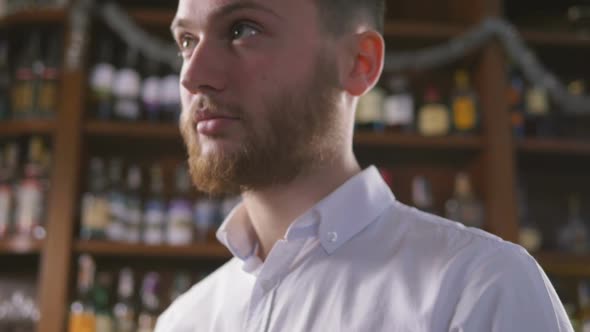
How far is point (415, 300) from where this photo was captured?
0.60 meters

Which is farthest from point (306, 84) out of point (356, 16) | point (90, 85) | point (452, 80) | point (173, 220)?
point (452, 80)

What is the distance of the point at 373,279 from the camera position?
647 millimetres

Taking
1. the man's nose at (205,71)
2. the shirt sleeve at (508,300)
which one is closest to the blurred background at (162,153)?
Result: the man's nose at (205,71)

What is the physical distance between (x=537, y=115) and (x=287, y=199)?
1.48 meters

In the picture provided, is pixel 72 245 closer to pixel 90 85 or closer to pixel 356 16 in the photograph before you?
pixel 90 85

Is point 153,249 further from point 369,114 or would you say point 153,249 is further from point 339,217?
point 339,217

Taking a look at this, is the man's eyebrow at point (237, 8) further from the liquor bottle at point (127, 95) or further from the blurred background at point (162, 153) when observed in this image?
the liquor bottle at point (127, 95)

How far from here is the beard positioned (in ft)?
2.23

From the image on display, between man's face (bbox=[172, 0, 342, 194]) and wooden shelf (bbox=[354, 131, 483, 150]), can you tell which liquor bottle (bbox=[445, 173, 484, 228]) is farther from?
man's face (bbox=[172, 0, 342, 194])

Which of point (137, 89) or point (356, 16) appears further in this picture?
point (137, 89)

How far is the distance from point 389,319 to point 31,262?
64.4 inches

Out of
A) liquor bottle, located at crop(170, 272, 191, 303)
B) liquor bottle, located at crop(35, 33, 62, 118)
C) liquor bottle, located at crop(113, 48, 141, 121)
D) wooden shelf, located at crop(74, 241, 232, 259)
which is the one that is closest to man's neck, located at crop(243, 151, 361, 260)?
wooden shelf, located at crop(74, 241, 232, 259)

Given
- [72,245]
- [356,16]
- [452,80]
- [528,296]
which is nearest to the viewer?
[528,296]

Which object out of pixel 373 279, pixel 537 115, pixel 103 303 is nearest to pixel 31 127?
pixel 103 303
